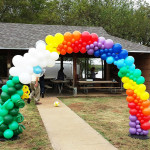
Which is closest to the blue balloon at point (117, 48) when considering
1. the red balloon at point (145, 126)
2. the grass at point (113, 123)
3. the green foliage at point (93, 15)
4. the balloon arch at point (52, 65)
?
the balloon arch at point (52, 65)

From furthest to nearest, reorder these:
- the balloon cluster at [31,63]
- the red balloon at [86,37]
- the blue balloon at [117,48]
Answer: the red balloon at [86,37] → the blue balloon at [117,48] → the balloon cluster at [31,63]

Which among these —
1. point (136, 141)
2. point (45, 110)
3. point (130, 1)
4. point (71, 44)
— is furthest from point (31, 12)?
point (136, 141)

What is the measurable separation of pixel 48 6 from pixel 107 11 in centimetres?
979


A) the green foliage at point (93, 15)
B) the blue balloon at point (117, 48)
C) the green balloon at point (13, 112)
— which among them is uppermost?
the green foliage at point (93, 15)

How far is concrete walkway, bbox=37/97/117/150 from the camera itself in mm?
4959

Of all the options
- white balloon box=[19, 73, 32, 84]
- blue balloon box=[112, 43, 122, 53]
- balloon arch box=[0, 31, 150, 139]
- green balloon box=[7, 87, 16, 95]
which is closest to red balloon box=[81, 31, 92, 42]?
balloon arch box=[0, 31, 150, 139]

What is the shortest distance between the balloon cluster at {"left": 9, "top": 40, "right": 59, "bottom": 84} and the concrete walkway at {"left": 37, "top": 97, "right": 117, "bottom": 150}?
163 cm

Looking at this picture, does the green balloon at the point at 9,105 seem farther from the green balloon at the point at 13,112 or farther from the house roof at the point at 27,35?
the house roof at the point at 27,35

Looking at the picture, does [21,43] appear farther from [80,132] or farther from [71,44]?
[80,132]

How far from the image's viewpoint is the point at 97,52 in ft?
20.2

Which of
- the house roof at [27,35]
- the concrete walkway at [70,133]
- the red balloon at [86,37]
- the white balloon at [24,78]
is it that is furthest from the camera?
the house roof at [27,35]

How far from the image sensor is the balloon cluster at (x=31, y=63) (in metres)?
5.34

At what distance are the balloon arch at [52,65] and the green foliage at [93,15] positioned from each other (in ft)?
78.4

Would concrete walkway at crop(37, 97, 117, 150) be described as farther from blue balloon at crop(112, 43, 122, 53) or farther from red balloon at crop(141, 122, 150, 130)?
blue balloon at crop(112, 43, 122, 53)
